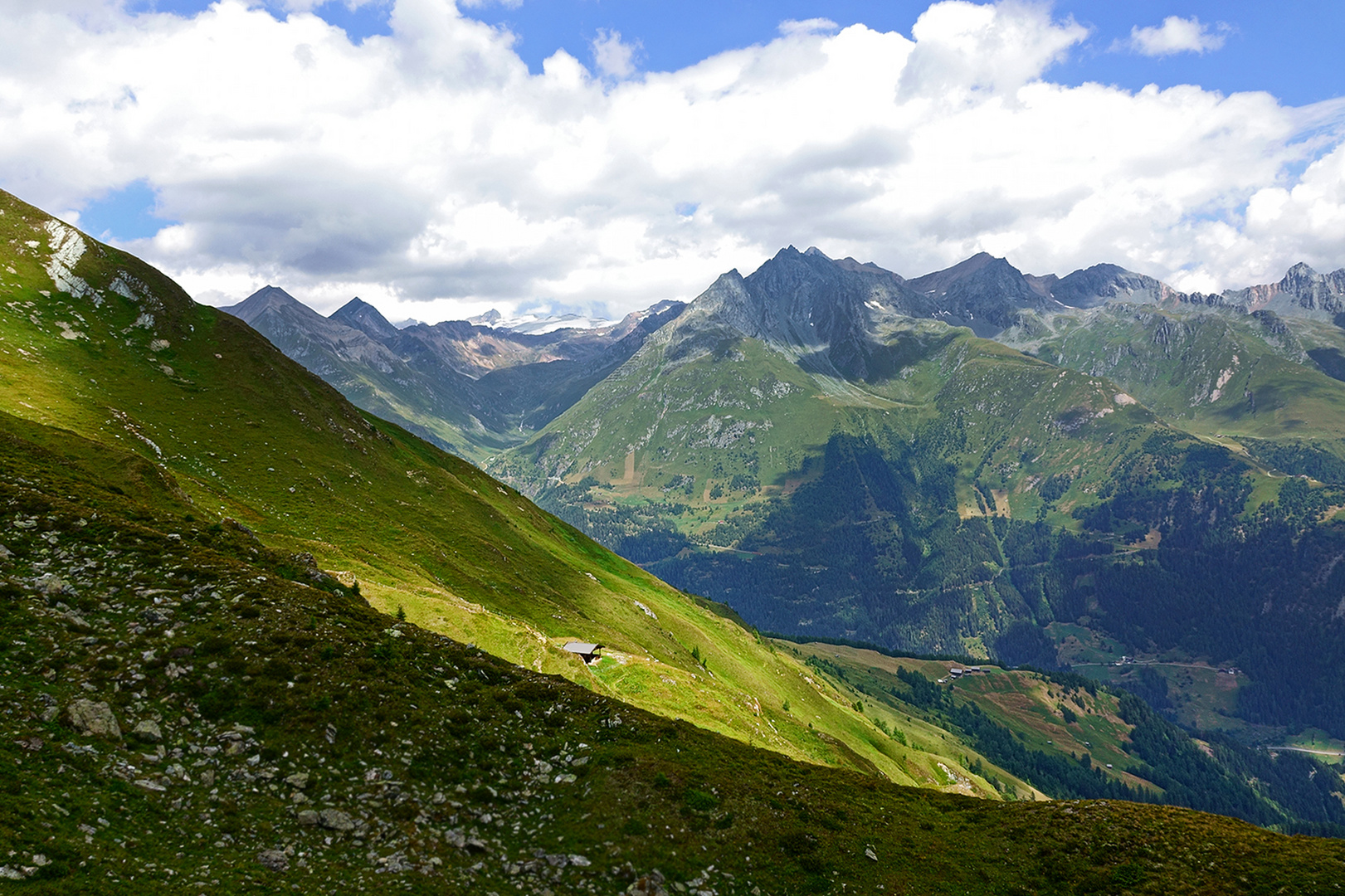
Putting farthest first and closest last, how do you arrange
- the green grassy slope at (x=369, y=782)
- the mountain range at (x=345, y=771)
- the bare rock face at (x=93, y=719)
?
the bare rock face at (x=93, y=719) → the mountain range at (x=345, y=771) → the green grassy slope at (x=369, y=782)

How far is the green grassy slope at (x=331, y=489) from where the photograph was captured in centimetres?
6600

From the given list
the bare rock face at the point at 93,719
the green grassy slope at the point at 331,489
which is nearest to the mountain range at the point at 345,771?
the bare rock face at the point at 93,719

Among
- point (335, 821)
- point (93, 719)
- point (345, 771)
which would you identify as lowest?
point (335, 821)

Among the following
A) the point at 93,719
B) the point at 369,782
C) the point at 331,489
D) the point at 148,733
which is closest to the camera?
the point at 93,719

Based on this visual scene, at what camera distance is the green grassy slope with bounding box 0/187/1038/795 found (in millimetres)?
66000

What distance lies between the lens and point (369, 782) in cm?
2247

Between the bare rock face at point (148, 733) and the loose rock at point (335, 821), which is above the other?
the bare rock face at point (148, 733)

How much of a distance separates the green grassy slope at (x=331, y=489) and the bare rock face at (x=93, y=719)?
36195 mm

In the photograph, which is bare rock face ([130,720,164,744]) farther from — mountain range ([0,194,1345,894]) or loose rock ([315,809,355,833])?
loose rock ([315,809,355,833])

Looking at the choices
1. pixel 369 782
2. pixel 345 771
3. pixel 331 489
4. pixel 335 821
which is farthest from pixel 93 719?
pixel 331 489

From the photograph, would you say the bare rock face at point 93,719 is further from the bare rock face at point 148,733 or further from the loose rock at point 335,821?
the loose rock at point 335,821

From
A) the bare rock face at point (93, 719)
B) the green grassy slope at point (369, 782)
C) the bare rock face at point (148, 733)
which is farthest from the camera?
the bare rock face at point (148, 733)

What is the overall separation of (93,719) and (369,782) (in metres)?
8.47

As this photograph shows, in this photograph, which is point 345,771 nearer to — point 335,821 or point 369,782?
point 369,782
